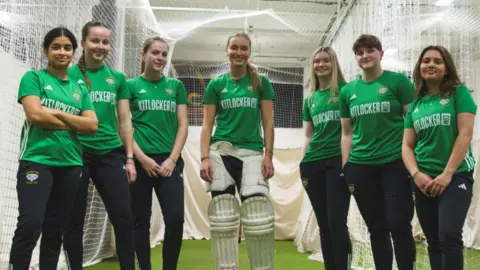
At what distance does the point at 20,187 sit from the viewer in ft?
6.42

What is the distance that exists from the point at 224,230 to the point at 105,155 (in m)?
0.67

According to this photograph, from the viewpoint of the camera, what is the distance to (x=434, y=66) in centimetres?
221

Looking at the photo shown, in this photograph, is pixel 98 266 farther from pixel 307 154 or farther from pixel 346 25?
pixel 346 25

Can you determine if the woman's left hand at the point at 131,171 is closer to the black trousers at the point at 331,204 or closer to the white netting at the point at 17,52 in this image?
the black trousers at the point at 331,204

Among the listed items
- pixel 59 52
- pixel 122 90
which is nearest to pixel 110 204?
pixel 122 90

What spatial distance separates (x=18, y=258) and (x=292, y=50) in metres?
6.89

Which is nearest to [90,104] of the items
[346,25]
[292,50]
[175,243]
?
[175,243]

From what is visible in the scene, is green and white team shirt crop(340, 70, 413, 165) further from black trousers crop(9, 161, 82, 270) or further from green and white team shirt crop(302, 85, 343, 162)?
black trousers crop(9, 161, 82, 270)

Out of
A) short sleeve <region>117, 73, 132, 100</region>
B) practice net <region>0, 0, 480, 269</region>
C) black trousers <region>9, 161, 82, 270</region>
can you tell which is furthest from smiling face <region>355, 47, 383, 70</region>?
practice net <region>0, 0, 480, 269</region>

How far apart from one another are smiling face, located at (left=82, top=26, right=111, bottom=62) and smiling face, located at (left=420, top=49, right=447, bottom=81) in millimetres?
1543

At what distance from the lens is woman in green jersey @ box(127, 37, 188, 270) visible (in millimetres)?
2426

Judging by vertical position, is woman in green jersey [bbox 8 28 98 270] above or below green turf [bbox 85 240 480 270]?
above

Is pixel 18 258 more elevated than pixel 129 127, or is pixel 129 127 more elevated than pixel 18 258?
pixel 129 127

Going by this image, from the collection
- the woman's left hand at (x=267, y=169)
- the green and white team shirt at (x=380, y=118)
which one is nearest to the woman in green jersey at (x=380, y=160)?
the green and white team shirt at (x=380, y=118)
